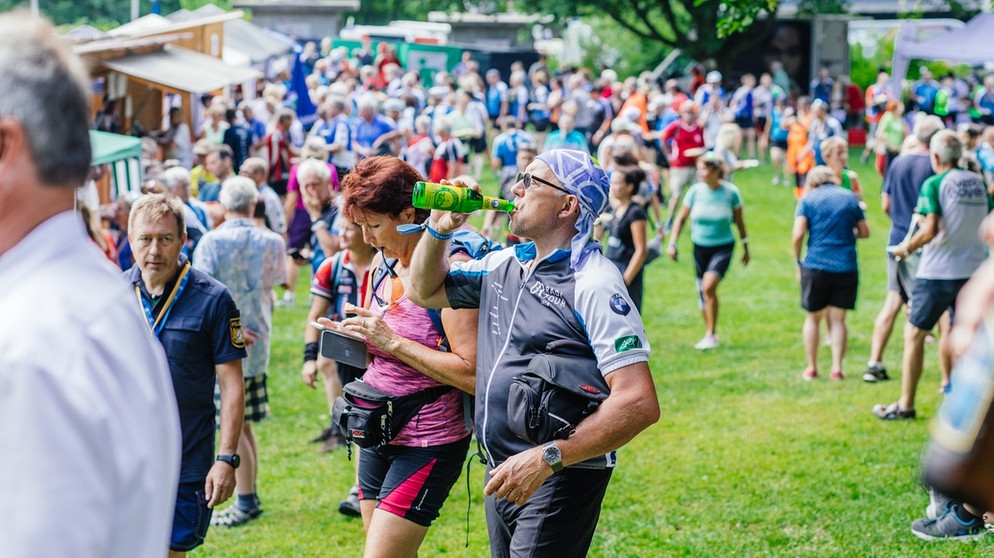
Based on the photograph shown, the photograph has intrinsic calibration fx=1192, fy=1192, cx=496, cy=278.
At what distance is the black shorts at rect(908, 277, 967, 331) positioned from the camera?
8688 mm

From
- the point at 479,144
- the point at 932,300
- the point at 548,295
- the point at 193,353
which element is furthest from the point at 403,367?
the point at 479,144

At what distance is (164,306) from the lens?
488 cm

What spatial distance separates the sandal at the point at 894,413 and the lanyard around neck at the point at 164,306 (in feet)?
20.4

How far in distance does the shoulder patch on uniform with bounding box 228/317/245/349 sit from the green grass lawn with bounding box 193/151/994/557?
119cm

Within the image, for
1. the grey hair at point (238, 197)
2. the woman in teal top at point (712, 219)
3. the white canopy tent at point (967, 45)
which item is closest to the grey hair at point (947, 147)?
the woman in teal top at point (712, 219)

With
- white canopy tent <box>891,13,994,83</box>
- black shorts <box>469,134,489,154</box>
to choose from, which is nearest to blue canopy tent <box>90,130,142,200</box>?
black shorts <box>469,134,489,154</box>

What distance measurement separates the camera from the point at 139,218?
5047mm

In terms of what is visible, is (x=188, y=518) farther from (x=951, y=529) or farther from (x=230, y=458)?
(x=951, y=529)

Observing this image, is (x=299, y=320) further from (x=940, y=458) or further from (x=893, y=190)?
(x=940, y=458)

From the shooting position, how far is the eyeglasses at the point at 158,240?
491 cm

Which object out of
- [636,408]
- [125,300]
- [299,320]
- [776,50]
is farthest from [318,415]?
[776,50]

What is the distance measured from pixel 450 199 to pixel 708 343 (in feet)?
28.8

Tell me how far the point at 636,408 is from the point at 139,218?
7.98 ft

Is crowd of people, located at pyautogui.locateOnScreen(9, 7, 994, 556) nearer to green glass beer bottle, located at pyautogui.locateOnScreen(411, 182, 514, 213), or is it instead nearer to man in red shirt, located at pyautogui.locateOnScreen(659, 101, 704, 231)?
green glass beer bottle, located at pyautogui.locateOnScreen(411, 182, 514, 213)
